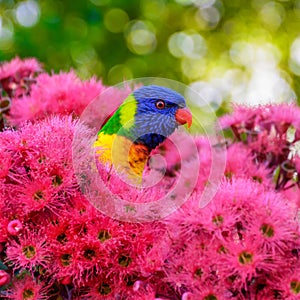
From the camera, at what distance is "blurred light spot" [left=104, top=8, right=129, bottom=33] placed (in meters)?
3.08

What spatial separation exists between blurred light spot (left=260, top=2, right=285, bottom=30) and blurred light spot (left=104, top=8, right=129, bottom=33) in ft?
4.10

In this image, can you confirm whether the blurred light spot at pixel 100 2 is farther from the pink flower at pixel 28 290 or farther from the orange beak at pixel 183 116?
the pink flower at pixel 28 290

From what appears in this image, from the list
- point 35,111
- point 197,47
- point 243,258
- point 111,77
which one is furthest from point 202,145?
point 197,47

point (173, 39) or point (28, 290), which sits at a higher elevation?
point (28, 290)

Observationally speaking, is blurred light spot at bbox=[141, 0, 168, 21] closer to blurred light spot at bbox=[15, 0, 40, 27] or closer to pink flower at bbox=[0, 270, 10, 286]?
blurred light spot at bbox=[15, 0, 40, 27]

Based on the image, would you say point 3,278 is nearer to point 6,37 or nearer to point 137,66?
point 6,37

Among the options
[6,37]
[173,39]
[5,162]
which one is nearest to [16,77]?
[5,162]

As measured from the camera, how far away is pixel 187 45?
3.88 meters

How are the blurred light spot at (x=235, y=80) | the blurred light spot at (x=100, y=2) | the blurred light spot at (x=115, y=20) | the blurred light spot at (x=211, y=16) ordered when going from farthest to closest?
the blurred light spot at (x=211, y=16)
the blurred light spot at (x=235, y=80)
the blurred light spot at (x=115, y=20)
the blurred light spot at (x=100, y=2)

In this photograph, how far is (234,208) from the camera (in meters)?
0.74

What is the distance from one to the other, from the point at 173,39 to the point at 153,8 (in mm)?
365

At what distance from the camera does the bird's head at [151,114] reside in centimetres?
109

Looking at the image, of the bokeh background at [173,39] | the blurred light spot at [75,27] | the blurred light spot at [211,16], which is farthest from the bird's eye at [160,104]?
the blurred light spot at [211,16]

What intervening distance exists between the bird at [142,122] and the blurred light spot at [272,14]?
3106mm
